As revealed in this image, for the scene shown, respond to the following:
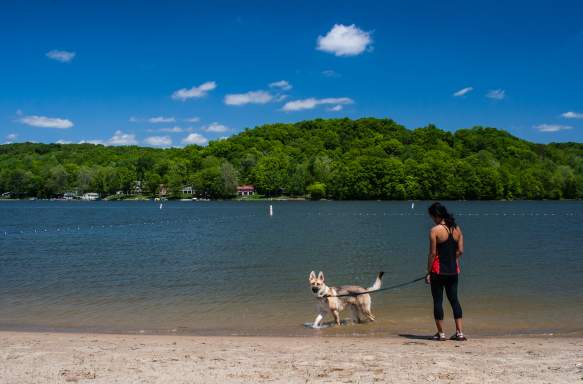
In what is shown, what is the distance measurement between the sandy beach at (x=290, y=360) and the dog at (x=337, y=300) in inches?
44.0

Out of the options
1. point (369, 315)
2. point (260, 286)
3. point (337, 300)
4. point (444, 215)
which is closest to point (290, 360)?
point (337, 300)

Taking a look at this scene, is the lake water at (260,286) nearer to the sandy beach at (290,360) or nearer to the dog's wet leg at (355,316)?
the dog's wet leg at (355,316)

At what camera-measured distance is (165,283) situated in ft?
65.5

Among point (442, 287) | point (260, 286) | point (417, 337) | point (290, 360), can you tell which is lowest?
point (260, 286)

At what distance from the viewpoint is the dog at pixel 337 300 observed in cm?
1196

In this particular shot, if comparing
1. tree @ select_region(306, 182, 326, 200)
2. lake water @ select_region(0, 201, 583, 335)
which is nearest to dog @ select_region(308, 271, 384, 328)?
lake water @ select_region(0, 201, 583, 335)

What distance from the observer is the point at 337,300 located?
12.4 m

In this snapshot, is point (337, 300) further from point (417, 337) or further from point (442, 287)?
point (442, 287)

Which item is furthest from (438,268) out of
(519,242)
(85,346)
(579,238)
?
(579,238)

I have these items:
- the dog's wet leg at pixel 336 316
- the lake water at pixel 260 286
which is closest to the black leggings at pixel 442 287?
the lake water at pixel 260 286

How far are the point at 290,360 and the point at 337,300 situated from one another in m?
3.64

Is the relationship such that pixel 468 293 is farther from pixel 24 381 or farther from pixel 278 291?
pixel 24 381

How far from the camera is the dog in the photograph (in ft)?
39.2

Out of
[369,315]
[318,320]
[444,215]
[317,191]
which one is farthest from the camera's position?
[317,191]
